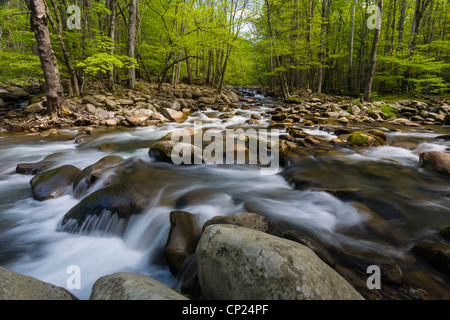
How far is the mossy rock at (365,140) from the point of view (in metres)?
6.26

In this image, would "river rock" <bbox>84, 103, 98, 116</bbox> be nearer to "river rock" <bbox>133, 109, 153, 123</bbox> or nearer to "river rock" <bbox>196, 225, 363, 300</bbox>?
"river rock" <bbox>133, 109, 153, 123</bbox>

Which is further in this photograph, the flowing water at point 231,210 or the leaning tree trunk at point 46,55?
the leaning tree trunk at point 46,55

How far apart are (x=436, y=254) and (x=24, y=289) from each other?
3338mm

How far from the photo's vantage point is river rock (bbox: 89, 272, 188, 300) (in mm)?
1457

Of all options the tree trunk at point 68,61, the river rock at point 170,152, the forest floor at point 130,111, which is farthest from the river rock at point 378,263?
the tree trunk at point 68,61

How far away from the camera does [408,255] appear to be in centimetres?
229

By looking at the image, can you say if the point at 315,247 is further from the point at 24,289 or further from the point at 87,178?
the point at 87,178

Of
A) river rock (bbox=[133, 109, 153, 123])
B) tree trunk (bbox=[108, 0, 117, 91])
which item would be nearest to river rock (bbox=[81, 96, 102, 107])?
river rock (bbox=[133, 109, 153, 123])

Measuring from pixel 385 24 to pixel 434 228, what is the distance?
27.1m

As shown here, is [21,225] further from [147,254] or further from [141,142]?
[141,142]

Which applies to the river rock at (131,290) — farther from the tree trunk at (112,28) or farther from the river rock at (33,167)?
the tree trunk at (112,28)

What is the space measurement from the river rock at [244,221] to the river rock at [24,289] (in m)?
1.36
